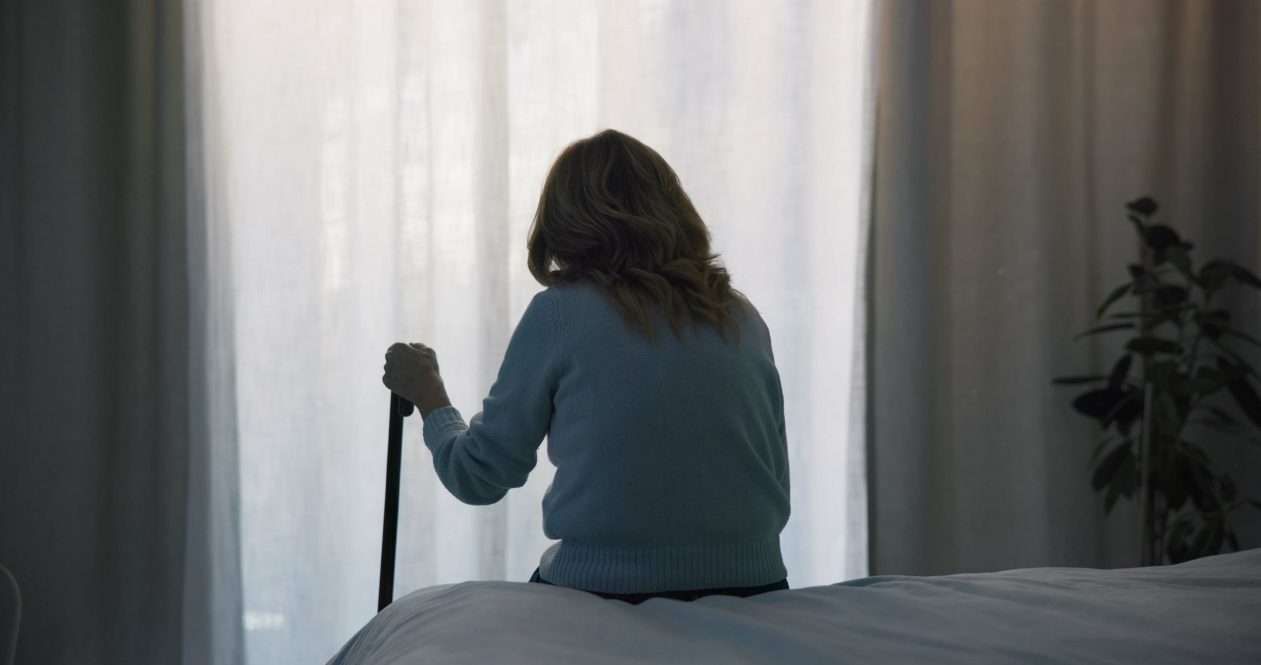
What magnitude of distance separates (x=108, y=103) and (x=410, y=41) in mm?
735

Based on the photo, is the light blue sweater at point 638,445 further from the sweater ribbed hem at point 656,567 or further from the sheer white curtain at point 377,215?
the sheer white curtain at point 377,215

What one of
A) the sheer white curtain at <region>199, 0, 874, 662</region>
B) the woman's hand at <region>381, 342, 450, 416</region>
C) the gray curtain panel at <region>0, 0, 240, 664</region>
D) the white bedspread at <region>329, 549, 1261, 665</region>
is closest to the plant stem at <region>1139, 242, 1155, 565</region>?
the sheer white curtain at <region>199, 0, 874, 662</region>

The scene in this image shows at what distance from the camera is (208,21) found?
2449mm

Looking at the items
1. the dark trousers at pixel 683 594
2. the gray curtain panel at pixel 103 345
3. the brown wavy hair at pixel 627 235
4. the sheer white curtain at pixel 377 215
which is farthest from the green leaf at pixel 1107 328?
the gray curtain panel at pixel 103 345

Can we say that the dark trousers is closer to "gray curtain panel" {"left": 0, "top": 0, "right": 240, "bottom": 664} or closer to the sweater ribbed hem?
the sweater ribbed hem

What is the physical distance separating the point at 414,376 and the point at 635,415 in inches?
16.0

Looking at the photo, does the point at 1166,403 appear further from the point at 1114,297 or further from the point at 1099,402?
the point at 1114,297

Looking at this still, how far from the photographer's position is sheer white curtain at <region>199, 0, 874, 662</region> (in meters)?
2.46

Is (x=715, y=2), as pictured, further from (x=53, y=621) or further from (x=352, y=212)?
(x=53, y=621)

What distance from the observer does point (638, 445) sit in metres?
1.12

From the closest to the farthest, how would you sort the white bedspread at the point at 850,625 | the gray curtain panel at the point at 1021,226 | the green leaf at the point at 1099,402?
the white bedspread at the point at 850,625 < the green leaf at the point at 1099,402 < the gray curtain panel at the point at 1021,226

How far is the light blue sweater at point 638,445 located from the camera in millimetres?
1119

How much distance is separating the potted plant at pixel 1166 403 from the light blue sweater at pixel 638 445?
4.99 ft

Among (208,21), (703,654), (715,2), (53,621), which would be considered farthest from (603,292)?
(53,621)
